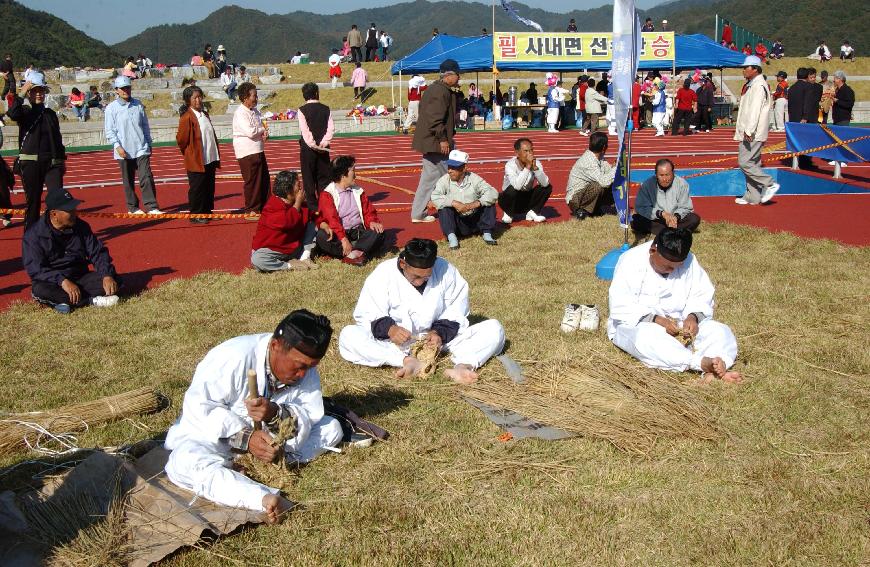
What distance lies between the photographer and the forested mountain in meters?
43.8

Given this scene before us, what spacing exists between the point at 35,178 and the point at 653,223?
7.29 m

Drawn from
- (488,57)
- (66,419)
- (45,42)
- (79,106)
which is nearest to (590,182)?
(66,419)

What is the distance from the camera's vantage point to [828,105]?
1938 centimetres

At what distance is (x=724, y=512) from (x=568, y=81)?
32.8m

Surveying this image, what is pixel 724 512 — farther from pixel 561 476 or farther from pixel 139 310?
pixel 139 310

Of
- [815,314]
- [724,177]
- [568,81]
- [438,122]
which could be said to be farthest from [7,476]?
[568,81]

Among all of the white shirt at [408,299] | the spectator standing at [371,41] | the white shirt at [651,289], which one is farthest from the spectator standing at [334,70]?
the white shirt at [651,289]

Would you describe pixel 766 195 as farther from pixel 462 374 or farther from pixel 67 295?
pixel 67 295

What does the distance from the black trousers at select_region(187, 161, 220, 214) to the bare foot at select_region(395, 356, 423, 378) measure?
6.05 m

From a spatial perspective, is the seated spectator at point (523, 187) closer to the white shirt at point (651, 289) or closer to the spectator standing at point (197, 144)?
the spectator standing at point (197, 144)

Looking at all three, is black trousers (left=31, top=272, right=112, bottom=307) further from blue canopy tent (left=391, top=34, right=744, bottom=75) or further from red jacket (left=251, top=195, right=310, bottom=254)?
blue canopy tent (left=391, top=34, right=744, bottom=75)

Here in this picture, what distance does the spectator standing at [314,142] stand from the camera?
412 inches

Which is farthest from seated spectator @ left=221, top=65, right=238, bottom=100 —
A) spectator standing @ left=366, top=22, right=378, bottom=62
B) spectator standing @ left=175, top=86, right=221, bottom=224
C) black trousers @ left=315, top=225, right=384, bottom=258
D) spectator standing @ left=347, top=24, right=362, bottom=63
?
black trousers @ left=315, top=225, right=384, bottom=258

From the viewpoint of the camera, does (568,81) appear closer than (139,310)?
No
